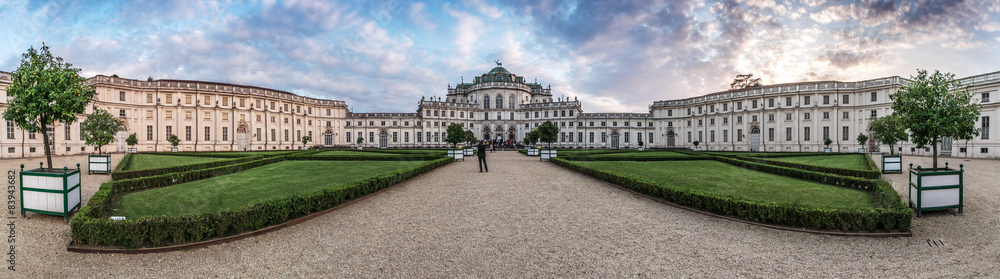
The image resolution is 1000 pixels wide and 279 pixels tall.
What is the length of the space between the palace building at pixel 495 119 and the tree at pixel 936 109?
31.9m

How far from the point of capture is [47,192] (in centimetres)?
694

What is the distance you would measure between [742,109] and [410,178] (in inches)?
2136

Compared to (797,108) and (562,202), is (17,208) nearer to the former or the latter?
(562,202)

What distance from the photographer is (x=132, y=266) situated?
4922mm

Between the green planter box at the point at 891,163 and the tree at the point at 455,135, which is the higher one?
the tree at the point at 455,135

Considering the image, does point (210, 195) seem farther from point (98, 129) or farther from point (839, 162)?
point (839, 162)

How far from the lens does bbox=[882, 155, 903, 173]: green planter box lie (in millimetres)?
15398

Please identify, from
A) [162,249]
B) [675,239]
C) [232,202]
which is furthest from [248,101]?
[675,239]

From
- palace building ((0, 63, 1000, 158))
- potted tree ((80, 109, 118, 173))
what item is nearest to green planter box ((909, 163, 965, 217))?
potted tree ((80, 109, 118, 173))

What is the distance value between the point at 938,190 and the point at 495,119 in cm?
6535

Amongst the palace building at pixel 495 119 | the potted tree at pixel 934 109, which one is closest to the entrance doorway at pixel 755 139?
the palace building at pixel 495 119

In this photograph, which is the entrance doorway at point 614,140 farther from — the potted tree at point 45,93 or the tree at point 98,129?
the potted tree at point 45,93

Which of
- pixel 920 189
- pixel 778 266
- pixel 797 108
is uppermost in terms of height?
pixel 797 108

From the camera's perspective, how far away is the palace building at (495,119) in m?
38.6
